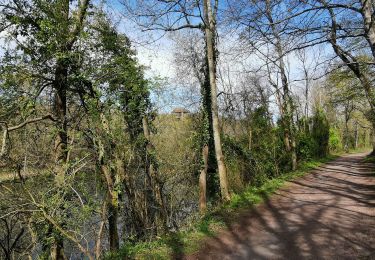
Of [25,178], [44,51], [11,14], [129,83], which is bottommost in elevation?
[25,178]

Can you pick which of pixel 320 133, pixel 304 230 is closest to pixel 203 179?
pixel 304 230

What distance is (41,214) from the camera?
20.8 ft

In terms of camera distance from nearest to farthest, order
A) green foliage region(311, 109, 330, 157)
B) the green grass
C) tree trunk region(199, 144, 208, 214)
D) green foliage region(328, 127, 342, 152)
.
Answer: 1. the green grass
2. tree trunk region(199, 144, 208, 214)
3. green foliage region(311, 109, 330, 157)
4. green foliage region(328, 127, 342, 152)

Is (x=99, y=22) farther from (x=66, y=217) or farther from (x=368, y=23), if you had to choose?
(x=368, y=23)

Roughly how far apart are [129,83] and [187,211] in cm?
826

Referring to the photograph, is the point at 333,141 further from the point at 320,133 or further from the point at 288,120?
the point at 288,120

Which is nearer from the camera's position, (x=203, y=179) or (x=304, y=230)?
(x=304, y=230)

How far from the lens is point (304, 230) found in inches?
268

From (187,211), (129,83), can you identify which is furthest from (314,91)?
(129,83)

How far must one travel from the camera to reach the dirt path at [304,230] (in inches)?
226

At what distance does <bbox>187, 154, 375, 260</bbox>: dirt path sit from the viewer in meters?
5.73

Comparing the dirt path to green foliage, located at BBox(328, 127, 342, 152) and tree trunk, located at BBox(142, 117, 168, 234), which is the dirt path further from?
green foliage, located at BBox(328, 127, 342, 152)

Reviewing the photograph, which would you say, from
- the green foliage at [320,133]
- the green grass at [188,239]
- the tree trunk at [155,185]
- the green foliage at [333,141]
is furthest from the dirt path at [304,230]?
the green foliage at [333,141]

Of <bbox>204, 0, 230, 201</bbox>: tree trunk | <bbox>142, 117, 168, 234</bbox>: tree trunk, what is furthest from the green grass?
<bbox>142, 117, 168, 234</bbox>: tree trunk
